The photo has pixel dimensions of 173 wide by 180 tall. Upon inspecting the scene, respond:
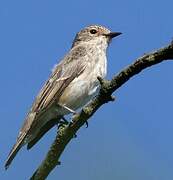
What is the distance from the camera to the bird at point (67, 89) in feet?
25.9

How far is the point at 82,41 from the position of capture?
10.8m

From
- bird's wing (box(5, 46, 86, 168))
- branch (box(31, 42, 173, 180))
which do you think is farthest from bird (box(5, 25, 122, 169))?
branch (box(31, 42, 173, 180))

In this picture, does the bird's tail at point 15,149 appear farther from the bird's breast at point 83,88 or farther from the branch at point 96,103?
the branch at point 96,103

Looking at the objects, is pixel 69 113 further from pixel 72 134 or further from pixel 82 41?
pixel 72 134

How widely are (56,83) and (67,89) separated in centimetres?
23

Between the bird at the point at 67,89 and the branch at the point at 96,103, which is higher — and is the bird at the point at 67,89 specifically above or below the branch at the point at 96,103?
above

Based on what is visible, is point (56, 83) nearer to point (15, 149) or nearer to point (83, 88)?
point (83, 88)

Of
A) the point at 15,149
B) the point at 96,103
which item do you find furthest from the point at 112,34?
the point at 96,103

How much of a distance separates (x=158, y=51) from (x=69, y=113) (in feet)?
14.4

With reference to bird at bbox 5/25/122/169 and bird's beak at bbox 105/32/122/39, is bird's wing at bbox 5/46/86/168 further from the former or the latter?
bird's beak at bbox 105/32/122/39

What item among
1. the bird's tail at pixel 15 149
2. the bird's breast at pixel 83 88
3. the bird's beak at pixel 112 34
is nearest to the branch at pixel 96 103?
the bird's tail at pixel 15 149

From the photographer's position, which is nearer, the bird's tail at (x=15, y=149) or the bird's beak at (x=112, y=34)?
the bird's tail at (x=15, y=149)

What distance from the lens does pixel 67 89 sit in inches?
353

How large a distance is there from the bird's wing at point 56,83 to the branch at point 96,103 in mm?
2438
